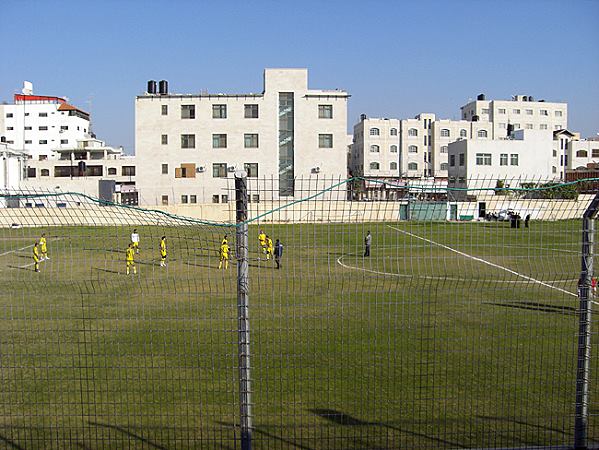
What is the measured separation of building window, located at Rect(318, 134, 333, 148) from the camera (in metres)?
56.9

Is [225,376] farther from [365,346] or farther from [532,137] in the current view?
[532,137]

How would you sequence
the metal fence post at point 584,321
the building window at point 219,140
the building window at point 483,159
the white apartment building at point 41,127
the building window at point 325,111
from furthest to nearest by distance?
the white apartment building at point 41,127, the building window at point 483,159, the building window at point 325,111, the building window at point 219,140, the metal fence post at point 584,321

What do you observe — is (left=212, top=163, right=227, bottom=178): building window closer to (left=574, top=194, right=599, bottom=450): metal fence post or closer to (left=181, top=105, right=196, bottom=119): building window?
(left=181, top=105, right=196, bottom=119): building window

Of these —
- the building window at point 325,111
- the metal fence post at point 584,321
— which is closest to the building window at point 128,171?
the building window at point 325,111

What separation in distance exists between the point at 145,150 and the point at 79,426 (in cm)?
5206

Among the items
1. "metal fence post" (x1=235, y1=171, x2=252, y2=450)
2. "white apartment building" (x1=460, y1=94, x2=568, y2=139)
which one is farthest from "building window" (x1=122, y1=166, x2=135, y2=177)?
"metal fence post" (x1=235, y1=171, x2=252, y2=450)

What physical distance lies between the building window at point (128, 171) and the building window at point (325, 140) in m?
27.1

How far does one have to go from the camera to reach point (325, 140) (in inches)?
2244

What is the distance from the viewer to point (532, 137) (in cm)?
6475

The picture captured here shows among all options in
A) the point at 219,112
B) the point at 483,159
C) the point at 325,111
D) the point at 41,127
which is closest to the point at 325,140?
the point at 325,111

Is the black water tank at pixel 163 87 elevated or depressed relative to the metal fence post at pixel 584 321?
elevated

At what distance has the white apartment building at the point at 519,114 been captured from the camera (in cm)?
9025

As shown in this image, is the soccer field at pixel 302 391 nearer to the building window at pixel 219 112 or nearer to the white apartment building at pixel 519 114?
the building window at pixel 219 112

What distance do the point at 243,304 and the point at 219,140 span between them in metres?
53.0
